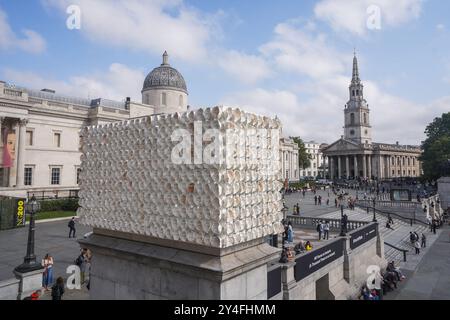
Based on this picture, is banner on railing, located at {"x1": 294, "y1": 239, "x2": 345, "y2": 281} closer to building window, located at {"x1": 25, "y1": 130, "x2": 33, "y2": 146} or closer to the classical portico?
the classical portico

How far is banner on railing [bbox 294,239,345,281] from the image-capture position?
1125 centimetres

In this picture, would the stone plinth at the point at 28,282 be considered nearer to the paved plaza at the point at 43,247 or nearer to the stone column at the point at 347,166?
the paved plaza at the point at 43,247

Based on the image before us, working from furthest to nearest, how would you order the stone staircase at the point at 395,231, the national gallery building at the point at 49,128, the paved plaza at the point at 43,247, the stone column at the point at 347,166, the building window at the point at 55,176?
the stone column at the point at 347,166, the building window at the point at 55,176, the national gallery building at the point at 49,128, the stone staircase at the point at 395,231, the paved plaza at the point at 43,247

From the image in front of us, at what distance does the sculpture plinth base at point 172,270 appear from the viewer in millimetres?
4926

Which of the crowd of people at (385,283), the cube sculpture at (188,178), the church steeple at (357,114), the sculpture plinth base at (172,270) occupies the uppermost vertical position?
the church steeple at (357,114)

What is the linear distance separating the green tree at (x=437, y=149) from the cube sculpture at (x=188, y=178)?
60905 mm

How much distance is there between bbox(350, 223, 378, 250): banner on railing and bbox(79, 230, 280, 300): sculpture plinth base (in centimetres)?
1207

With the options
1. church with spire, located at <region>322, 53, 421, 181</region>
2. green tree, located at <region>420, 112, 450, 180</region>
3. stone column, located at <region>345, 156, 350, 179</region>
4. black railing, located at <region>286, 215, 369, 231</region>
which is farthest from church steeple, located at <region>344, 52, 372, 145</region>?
black railing, located at <region>286, 215, 369, 231</region>

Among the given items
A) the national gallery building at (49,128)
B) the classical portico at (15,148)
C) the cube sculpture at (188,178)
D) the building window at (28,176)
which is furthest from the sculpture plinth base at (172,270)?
the building window at (28,176)
